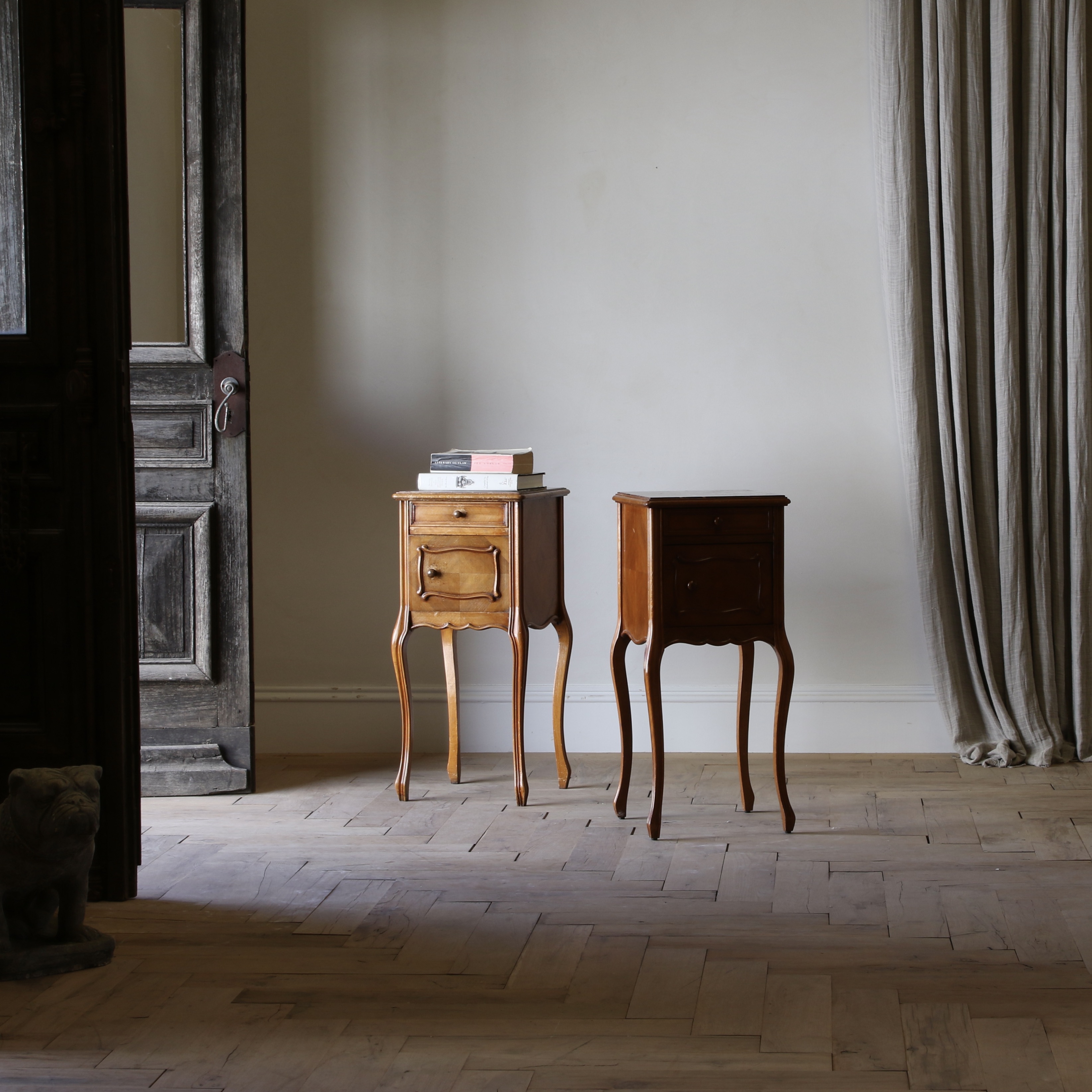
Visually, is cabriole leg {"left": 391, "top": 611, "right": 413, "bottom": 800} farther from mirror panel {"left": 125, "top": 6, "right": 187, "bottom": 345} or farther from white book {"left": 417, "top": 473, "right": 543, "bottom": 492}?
mirror panel {"left": 125, "top": 6, "right": 187, "bottom": 345}

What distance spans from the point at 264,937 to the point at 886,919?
1198mm

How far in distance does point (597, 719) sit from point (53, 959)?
6.57 feet

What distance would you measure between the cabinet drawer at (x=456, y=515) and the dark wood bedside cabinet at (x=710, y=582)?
0.41 metres

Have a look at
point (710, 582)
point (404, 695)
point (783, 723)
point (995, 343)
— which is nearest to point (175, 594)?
point (404, 695)

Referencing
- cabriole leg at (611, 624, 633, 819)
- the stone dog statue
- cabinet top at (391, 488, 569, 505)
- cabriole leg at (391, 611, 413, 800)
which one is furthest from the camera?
cabriole leg at (391, 611, 413, 800)

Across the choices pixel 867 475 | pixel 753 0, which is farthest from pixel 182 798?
pixel 753 0

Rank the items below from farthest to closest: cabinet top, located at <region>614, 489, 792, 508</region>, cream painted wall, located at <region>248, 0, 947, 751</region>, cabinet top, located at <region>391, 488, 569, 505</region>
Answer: cream painted wall, located at <region>248, 0, 947, 751</region> → cabinet top, located at <region>391, 488, 569, 505</region> → cabinet top, located at <region>614, 489, 792, 508</region>

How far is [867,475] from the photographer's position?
3.80 meters

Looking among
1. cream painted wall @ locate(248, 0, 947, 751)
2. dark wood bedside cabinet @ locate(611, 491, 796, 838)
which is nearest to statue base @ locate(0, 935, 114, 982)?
dark wood bedside cabinet @ locate(611, 491, 796, 838)

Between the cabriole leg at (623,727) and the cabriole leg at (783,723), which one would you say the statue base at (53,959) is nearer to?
the cabriole leg at (623,727)

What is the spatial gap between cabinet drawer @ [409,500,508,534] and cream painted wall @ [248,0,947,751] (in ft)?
2.19

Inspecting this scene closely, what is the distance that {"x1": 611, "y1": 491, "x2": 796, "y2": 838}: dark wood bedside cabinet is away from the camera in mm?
2898

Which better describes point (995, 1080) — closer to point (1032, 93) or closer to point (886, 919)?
point (886, 919)

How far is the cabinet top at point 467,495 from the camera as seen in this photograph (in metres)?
3.20
